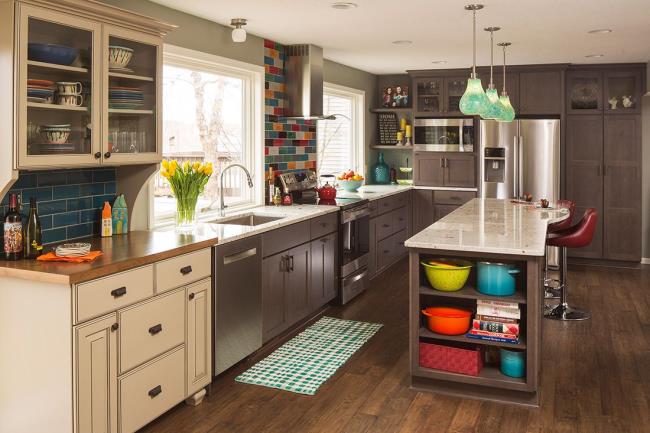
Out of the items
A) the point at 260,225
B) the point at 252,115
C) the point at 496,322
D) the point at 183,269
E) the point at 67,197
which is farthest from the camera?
the point at 252,115

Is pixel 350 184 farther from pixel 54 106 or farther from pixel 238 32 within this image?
pixel 54 106

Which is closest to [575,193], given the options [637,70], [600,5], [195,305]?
[637,70]

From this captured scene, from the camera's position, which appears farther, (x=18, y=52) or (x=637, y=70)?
(x=637, y=70)

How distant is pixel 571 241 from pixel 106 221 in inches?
133

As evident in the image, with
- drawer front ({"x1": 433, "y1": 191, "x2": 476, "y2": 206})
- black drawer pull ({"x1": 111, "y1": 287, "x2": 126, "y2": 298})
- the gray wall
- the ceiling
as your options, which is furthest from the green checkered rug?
the gray wall

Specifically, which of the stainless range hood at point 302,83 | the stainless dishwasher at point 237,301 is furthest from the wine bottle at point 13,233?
the stainless range hood at point 302,83

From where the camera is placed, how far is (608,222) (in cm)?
768

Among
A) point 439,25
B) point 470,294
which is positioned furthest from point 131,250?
point 439,25

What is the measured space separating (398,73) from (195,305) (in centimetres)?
570

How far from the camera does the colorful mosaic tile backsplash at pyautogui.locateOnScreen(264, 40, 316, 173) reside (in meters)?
5.64

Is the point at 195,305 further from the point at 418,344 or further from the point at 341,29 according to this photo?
the point at 341,29

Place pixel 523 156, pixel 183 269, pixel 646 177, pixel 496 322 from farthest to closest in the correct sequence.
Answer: pixel 646 177, pixel 523 156, pixel 496 322, pixel 183 269

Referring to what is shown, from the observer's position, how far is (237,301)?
3932 millimetres

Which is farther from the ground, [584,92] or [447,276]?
[584,92]
